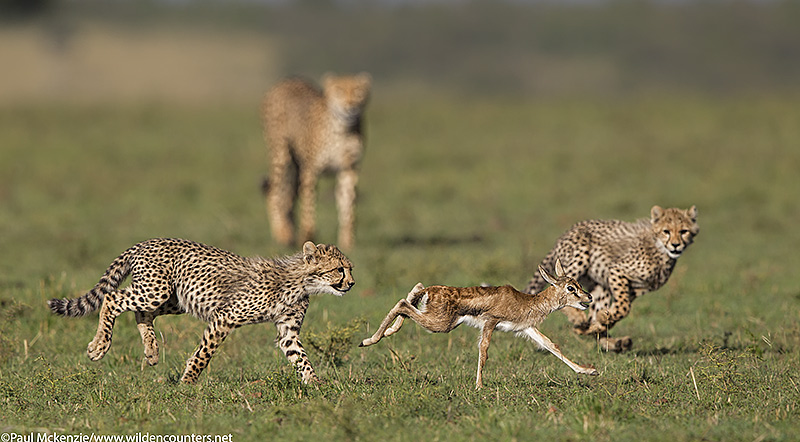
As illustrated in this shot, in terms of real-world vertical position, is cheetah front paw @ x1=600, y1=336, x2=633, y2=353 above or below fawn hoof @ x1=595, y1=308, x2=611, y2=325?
below

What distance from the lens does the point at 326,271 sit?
6.83 meters

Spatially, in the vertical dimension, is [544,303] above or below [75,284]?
above

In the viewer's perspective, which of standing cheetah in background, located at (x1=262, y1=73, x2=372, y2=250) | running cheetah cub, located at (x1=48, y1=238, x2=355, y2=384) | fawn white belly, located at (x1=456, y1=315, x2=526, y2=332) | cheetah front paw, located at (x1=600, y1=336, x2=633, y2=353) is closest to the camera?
fawn white belly, located at (x1=456, y1=315, x2=526, y2=332)

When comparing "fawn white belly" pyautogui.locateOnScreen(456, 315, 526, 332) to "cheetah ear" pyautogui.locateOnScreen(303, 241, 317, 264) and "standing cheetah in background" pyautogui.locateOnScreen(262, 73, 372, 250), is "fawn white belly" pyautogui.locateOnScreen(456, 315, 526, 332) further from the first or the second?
"standing cheetah in background" pyautogui.locateOnScreen(262, 73, 372, 250)

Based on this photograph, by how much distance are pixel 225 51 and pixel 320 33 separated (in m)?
7.60

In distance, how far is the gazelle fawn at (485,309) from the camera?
21.4 ft

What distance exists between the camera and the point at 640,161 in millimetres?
18719

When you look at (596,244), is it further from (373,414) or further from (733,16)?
(733,16)

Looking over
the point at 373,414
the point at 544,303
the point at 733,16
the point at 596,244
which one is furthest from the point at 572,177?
the point at 733,16

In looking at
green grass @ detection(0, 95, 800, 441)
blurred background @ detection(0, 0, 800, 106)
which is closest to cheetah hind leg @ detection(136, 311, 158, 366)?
green grass @ detection(0, 95, 800, 441)

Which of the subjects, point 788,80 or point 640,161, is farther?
point 788,80

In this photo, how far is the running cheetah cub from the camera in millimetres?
6797

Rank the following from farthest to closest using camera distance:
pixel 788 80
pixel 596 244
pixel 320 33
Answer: pixel 320 33, pixel 788 80, pixel 596 244

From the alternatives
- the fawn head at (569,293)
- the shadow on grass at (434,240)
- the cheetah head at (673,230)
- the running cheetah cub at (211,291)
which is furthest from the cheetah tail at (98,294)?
the shadow on grass at (434,240)
